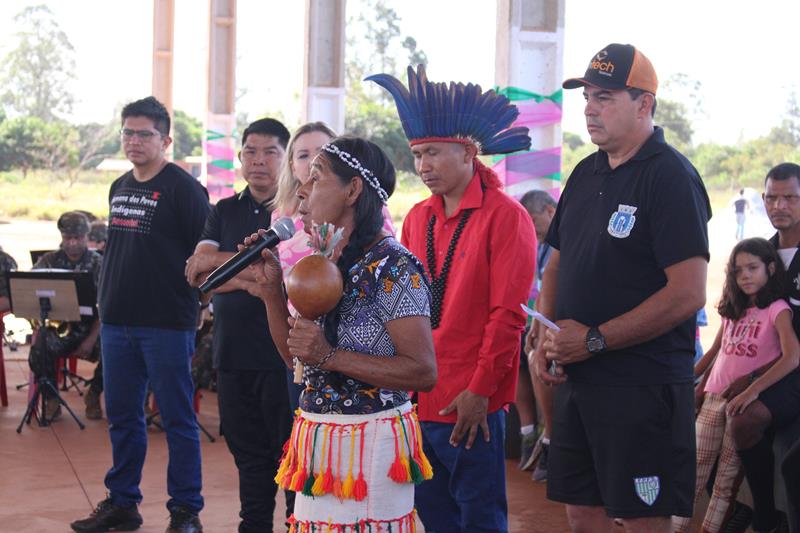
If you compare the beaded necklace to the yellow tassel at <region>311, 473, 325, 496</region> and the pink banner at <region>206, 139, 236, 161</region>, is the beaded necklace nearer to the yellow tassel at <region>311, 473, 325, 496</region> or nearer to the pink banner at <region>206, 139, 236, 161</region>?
the yellow tassel at <region>311, 473, 325, 496</region>

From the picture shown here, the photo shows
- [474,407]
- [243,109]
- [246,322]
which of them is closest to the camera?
[474,407]

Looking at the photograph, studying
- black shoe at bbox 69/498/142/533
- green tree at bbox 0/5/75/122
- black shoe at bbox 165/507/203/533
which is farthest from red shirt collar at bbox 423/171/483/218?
green tree at bbox 0/5/75/122

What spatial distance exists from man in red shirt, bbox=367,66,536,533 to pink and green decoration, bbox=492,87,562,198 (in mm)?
4021

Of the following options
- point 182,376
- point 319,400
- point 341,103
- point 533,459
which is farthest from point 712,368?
point 341,103

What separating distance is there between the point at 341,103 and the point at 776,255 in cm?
717

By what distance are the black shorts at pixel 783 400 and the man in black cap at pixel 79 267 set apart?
5418 millimetres

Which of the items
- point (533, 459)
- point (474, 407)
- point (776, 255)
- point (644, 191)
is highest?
point (644, 191)

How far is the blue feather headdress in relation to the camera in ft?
12.0

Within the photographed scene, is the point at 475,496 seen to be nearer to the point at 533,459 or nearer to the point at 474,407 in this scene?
the point at 474,407

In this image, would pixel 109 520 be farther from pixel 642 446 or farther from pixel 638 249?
pixel 638 249

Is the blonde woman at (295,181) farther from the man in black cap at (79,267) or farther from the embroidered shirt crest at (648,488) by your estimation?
the man in black cap at (79,267)

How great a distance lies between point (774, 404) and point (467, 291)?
2027mm

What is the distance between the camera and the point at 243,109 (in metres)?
54.0

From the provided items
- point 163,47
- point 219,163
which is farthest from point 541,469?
point 163,47
